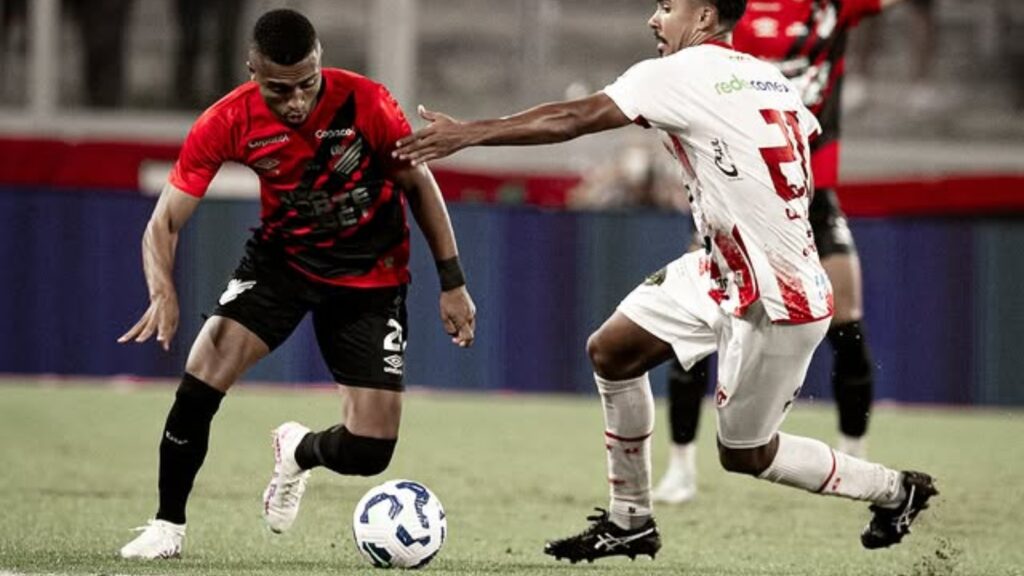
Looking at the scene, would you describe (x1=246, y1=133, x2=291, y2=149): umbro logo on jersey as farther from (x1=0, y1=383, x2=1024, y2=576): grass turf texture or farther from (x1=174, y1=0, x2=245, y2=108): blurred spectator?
(x1=174, y1=0, x2=245, y2=108): blurred spectator

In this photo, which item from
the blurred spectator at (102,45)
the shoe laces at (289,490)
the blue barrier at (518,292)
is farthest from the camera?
the blurred spectator at (102,45)

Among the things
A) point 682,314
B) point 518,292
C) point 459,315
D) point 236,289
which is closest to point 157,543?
point 236,289

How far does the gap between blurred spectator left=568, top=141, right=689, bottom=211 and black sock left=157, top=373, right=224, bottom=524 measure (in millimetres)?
7821

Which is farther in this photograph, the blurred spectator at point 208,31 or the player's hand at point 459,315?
the blurred spectator at point 208,31

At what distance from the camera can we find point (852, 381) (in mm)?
8445

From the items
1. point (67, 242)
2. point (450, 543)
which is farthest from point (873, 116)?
point (450, 543)

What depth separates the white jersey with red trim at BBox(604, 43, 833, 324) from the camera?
19.1ft

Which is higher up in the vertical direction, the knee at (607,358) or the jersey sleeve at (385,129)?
the jersey sleeve at (385,129)

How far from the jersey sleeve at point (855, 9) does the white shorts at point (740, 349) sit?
2311mm

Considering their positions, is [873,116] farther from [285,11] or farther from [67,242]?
[285,11]

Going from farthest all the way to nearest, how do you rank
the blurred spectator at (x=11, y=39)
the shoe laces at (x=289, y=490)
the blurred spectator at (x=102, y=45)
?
the blurred spectator at (x=11, y=39) < the blurred spectator at (x=102, y=45) < the shoe laces at (x=289, y=490)

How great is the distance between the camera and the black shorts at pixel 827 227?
26.8 feet

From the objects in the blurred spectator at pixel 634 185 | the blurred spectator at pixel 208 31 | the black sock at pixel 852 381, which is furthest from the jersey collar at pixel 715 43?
the blurred spectator at pixel 208 31

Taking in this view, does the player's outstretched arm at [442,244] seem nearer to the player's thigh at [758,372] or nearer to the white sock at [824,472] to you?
the player's thigh at [758,372]
